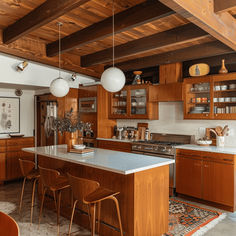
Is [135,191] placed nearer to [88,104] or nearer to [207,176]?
[207,176]

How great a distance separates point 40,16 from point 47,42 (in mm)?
1732

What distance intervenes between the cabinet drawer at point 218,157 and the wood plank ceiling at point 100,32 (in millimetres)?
1748

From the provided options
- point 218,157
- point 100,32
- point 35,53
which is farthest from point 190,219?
point 35,53

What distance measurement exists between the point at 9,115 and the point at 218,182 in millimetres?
5100

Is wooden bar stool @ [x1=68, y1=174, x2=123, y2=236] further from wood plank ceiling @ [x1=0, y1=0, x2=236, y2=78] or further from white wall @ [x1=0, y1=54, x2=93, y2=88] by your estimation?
white wall @ [x1=0, y1=54, x2=93, y2=88]

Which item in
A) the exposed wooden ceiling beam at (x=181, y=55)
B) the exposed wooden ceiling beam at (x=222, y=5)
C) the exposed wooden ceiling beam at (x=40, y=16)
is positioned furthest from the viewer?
the exposed wooden ceiling beam at (x=181, y=55)

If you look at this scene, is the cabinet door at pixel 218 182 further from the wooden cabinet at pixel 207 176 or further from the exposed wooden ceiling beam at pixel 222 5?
the exposed wooden ceiling beam at pixel 222 5

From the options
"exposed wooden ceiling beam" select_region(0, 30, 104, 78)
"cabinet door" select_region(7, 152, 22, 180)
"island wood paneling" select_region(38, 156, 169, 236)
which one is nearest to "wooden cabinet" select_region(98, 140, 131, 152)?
"exposed wooden ceiling beam" select_region(0, 30, 104, 78)

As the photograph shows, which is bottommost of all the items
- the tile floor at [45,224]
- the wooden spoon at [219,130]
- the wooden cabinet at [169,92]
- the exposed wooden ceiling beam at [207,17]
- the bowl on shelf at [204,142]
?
the tile floor at [45,224]

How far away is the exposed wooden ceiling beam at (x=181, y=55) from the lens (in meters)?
4.11

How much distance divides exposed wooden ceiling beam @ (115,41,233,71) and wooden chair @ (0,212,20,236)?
13.3 feet

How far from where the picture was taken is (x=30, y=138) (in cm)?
573

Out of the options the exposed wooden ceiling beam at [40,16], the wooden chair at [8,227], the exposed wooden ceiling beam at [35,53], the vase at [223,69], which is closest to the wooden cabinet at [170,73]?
the vase at [223,69]

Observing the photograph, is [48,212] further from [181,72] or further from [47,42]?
[181,72]
